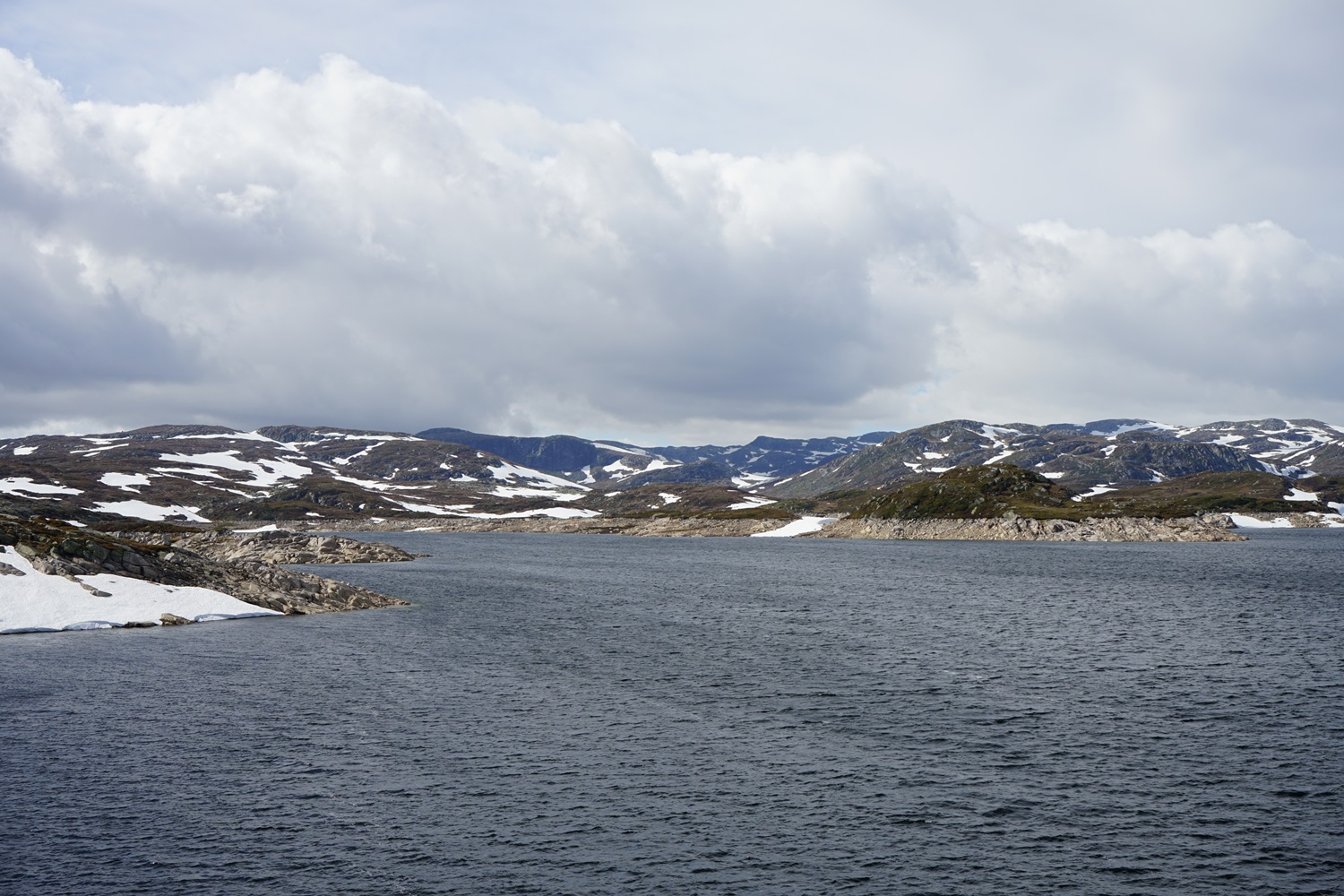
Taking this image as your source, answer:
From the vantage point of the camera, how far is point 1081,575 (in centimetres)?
12194

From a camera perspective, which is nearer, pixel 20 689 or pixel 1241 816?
pixel 1241 816

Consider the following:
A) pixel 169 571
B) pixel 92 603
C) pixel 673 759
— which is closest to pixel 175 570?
pixel 169 571

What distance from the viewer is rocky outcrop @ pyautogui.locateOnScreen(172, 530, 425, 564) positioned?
5167 inches

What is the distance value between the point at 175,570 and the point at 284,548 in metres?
62.2

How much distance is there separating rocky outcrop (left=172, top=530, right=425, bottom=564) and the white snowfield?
176 feet

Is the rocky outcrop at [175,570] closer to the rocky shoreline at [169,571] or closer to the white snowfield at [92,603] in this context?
the rocky shoreline at [169,571]

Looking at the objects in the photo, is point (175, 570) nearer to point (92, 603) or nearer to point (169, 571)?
point (169, 571)

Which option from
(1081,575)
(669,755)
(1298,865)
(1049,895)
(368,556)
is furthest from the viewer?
(368,556)

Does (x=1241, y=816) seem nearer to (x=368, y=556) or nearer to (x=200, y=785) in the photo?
(x=200, y=785)

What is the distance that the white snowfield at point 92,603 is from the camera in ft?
212

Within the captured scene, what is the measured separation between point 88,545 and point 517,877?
68551mm

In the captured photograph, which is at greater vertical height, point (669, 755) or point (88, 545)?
point (88, 545)

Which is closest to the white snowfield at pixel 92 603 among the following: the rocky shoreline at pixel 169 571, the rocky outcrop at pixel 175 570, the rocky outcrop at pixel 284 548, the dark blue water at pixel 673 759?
the rocky shoreline at pixel 169 571

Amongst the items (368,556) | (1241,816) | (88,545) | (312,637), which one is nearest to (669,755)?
(1241,816)
